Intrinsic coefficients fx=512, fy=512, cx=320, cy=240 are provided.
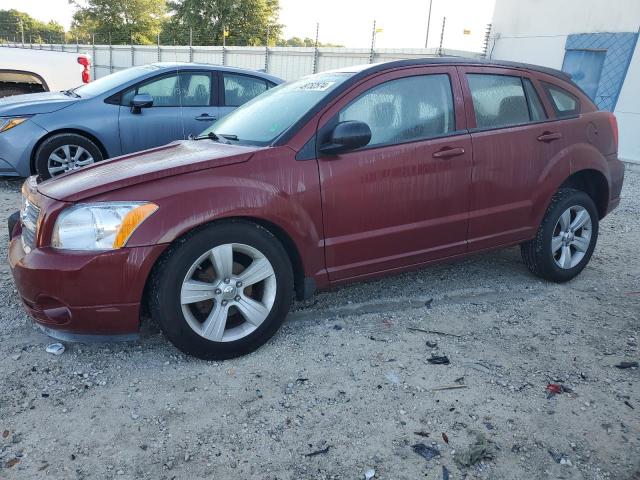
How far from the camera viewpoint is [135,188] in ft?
8.55

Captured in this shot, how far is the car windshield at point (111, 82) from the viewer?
20.2 feet

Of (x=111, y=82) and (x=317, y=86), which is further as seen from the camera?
(x=111, y=82)

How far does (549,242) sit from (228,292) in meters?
2.54

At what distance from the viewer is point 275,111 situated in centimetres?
338

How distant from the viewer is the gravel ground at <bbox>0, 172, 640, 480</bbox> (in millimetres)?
2148

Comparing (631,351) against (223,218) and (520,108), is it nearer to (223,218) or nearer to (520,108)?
(520,108)

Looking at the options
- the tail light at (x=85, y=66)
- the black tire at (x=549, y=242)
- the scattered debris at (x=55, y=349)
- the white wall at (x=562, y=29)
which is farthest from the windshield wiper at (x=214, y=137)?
the white wall at (x=562, y=29)

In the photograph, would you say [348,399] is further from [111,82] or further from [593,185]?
[111,82]

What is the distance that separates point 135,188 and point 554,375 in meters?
2.45

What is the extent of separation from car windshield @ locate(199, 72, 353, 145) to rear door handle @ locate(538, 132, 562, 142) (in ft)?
5.05

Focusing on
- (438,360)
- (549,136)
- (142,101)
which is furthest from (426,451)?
(142,101)

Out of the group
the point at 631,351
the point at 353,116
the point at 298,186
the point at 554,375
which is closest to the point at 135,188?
the point at 298,186

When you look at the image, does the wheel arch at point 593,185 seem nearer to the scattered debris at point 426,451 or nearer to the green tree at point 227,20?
the scattered debris at point 426,451

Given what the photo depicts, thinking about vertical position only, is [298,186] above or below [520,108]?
below
